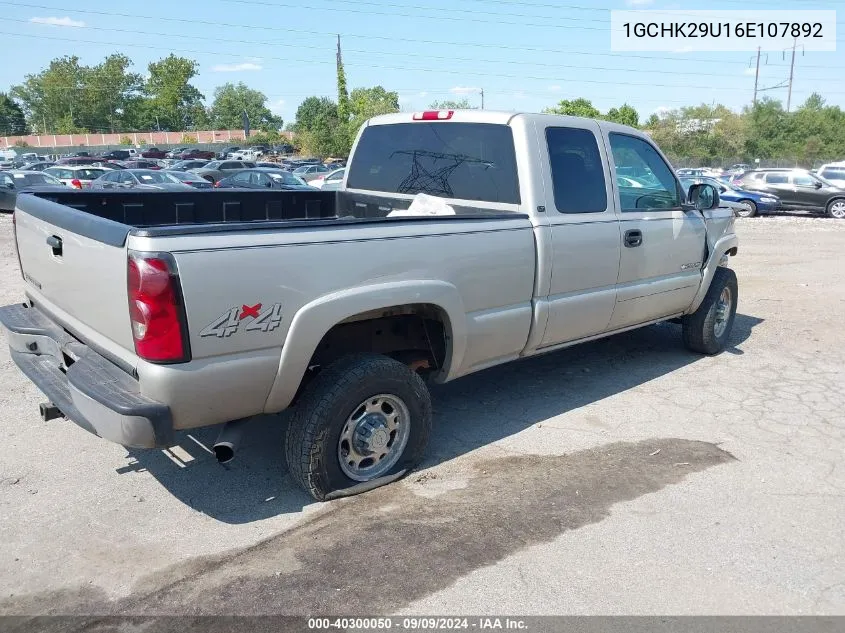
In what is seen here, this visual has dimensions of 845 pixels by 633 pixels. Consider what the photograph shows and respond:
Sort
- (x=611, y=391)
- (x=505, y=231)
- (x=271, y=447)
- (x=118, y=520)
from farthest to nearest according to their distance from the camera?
1. (x=611, y=391)
2. (x=271, y=447)
3. (x=505, y=231)
4. (x=118, y=520)

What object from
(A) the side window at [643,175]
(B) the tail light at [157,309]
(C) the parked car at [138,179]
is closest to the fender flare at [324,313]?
(B) the tail light at [157,309]

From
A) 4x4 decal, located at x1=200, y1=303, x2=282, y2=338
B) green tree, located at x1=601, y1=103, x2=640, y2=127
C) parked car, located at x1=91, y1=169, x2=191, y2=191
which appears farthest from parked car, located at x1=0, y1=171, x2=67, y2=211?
green tree, located at x1=601, y1=103, x2=640, y2=127

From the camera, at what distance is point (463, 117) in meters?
5.00

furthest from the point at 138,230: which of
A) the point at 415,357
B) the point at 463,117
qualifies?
the point at 463,117

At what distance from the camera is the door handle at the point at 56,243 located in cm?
370

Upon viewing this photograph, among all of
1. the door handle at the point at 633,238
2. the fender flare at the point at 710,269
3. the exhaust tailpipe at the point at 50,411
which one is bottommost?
the exhaust tailpipe at the point at 50,411

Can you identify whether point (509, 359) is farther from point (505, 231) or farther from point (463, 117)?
point (463, 117)

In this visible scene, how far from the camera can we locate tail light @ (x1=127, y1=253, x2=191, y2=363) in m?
2.99

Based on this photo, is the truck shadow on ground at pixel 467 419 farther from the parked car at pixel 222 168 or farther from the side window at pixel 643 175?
the parked car at pixel 222 168

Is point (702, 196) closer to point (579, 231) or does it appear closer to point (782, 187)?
point (579, 231)

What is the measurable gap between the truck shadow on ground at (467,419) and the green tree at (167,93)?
10177 cm

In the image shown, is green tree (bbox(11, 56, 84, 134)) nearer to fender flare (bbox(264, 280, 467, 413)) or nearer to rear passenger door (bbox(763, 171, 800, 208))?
rear passenger door (bbox(763, 171, 800, 208))

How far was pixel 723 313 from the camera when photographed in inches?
266

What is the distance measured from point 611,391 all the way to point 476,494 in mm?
2199
